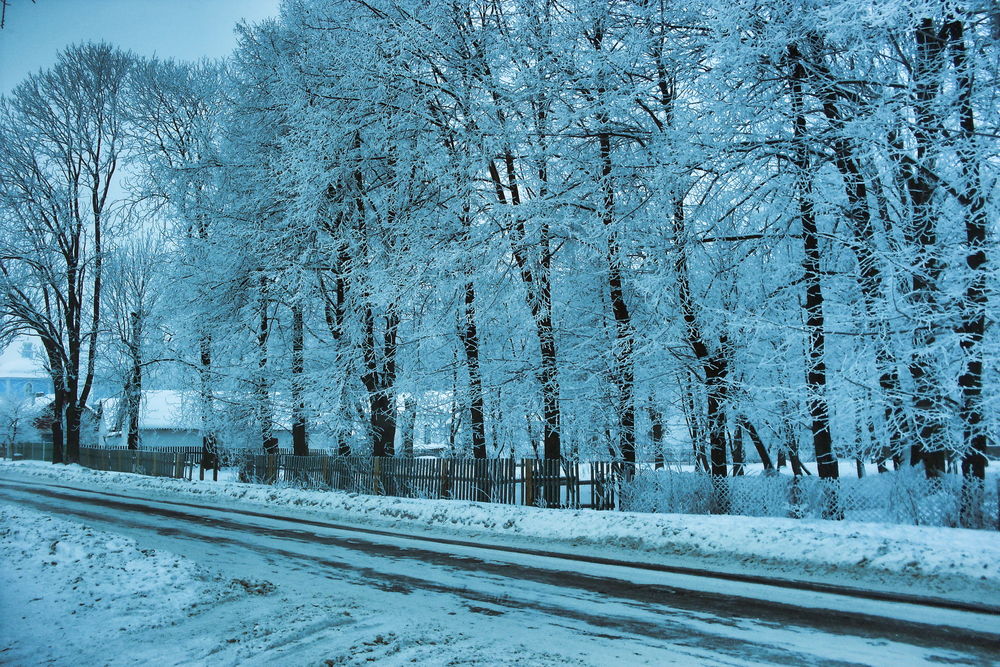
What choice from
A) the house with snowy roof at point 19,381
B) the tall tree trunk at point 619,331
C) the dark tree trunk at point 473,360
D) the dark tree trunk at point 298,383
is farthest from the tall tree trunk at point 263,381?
the house with snowy roof at point 19,381

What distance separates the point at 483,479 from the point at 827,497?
7.53m

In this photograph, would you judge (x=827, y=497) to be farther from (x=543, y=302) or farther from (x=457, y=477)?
(x=457, y=477)

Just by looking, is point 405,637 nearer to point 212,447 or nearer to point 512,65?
point 512,65

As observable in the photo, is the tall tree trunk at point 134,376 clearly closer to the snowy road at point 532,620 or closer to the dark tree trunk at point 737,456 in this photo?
the snowy road at point 532,620

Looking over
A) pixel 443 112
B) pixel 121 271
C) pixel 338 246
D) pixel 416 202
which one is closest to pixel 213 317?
pixel 338 246

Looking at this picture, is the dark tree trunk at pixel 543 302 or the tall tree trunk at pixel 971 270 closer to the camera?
the tall tree trunk at pixel 971 270

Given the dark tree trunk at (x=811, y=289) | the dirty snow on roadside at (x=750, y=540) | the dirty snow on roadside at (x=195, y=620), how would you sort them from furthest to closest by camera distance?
the dark tree trunk at (x=811, y=289) < the dirty snow on roadside at (x=750, y=540) < the dirty snow on roadside at (x=195, y=620)

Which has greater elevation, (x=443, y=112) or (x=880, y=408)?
(x=443, y=112)

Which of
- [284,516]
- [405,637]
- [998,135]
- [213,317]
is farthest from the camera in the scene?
[213,317]

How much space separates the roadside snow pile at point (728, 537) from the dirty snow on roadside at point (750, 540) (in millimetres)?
13

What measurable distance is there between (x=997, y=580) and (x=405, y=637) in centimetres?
652

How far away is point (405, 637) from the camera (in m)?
5.05

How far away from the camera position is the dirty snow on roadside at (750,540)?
7438mm

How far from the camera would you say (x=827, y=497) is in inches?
438
